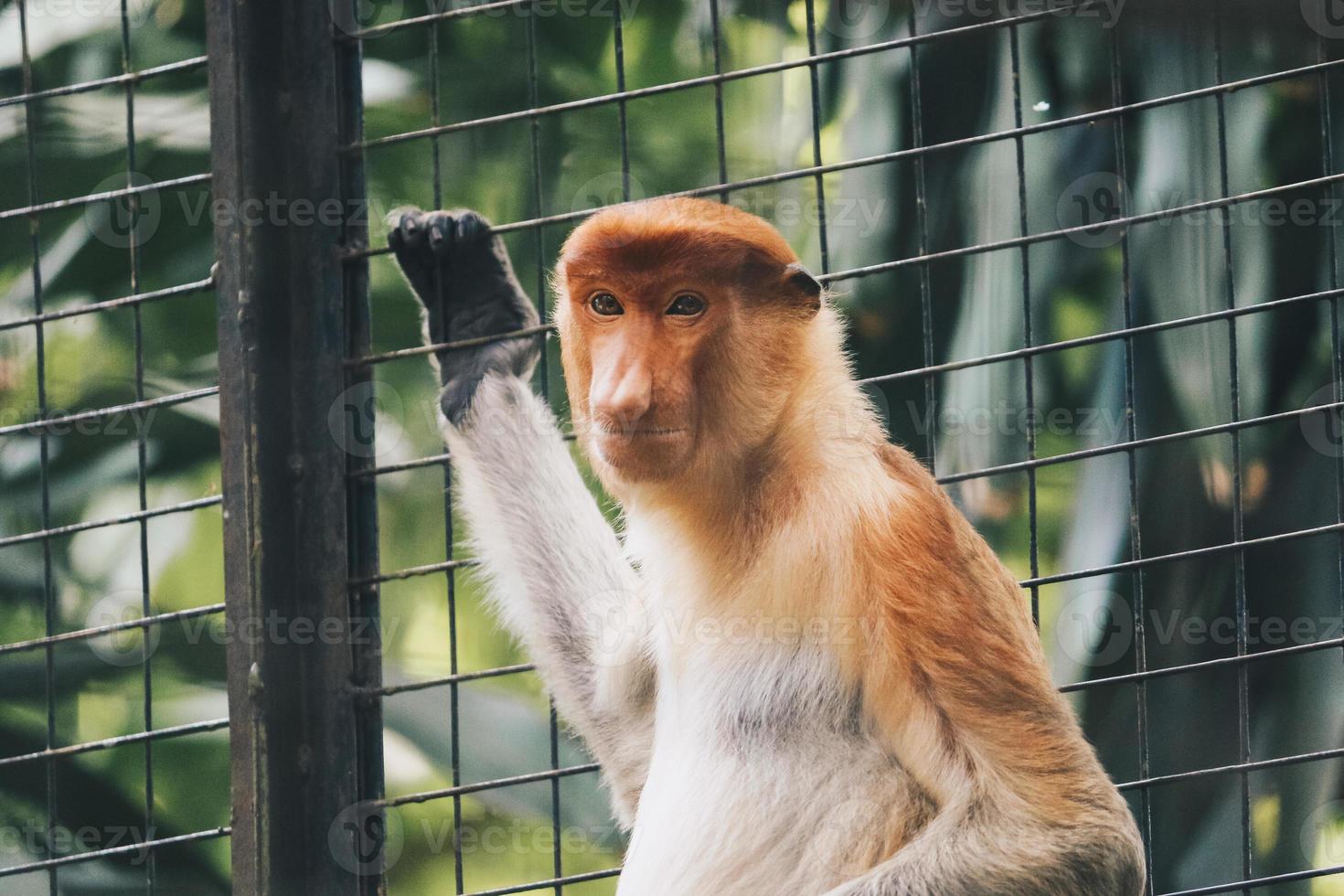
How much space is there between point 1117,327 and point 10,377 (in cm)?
451

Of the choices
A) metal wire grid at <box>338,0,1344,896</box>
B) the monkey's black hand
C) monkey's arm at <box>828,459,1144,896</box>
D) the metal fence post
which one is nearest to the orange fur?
monkey's arm at <box>828,459,1144,896</box>

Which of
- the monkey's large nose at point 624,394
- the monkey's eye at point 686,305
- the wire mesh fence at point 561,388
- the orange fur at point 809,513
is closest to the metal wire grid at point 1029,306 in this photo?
the wire mesh fence at point 561,388

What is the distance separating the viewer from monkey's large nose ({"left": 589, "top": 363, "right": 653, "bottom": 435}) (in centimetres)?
259

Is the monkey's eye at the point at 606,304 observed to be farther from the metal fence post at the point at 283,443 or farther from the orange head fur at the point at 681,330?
the metal fence post at the point at 283,443

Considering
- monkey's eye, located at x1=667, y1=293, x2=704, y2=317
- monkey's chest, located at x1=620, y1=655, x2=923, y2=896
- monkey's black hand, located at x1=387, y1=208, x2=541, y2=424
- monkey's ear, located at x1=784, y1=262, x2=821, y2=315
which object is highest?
monkey's black hand, located at x1=387, y1=208, x2=541, y2=424

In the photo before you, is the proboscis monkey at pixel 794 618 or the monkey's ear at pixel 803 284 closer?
the proboscis monkey at pixel 794 618

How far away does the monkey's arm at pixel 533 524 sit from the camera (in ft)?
10.7

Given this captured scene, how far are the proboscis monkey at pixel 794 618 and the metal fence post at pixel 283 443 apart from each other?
0.50 metres

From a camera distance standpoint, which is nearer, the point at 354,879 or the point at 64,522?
the point at 354,879

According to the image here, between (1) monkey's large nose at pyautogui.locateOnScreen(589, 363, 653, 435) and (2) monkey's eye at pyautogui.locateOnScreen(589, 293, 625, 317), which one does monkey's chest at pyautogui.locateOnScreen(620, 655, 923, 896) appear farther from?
(2) monkey's eye at pyautogui.locateOnScreen(589, 293, 625, 317)

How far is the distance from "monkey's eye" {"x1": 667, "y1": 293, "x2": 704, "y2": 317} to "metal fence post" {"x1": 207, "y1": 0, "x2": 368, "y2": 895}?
648mm

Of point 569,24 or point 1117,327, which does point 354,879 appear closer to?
point 1117,327

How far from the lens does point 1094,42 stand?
212 inches

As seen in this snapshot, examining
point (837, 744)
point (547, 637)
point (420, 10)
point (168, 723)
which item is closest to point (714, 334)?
point (837, 744)
